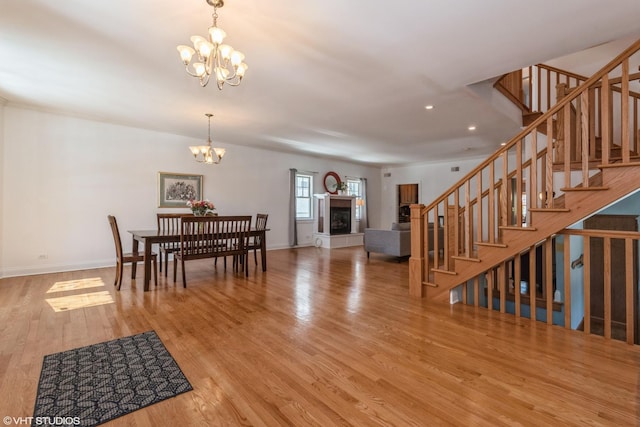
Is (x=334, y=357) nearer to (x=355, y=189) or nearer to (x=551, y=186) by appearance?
(x=551, y=186)

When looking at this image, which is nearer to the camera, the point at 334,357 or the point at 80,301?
the point at 334,357

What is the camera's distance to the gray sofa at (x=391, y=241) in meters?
5.82

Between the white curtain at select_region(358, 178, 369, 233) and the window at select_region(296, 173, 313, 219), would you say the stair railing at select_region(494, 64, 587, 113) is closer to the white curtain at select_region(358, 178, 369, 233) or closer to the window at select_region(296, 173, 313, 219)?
the window at select_region(296, 173, 313, 219)

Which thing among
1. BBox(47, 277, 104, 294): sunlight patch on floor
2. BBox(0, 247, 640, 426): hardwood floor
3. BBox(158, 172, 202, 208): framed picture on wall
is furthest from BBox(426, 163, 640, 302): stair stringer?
BBox(158, 172, 202, 208): framed picture on wall

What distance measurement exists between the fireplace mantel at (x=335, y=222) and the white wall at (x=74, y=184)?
287 centimetres

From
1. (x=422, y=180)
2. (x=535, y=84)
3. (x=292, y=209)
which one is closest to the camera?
(x=535, y=84)

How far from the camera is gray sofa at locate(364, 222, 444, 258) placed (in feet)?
19.1

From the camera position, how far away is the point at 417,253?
3.62 metres

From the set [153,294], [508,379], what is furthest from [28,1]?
[508,379]

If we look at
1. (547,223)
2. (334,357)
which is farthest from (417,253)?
(334,357)

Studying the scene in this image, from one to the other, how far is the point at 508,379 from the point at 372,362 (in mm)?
850

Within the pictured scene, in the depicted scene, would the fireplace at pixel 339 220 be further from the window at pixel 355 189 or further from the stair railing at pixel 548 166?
the stair railing at pixel 548 166

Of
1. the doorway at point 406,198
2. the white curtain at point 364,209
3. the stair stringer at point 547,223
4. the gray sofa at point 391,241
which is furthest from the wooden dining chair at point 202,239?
the doorway at point 406,198

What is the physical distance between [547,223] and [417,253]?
1342 mm
